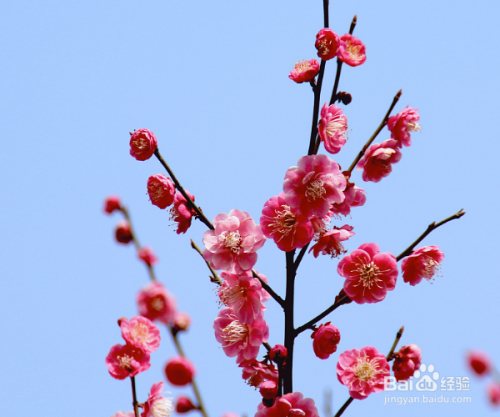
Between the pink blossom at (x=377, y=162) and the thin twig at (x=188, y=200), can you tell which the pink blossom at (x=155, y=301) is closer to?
the thin twig at (x=188, y=200)

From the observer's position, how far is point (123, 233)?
234 cm

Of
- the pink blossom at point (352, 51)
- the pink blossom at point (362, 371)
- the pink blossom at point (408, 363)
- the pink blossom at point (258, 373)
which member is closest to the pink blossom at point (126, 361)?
the pink blossom at point (258, 373)

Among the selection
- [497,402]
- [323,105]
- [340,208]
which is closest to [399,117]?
[323,105]

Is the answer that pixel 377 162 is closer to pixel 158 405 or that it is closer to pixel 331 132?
pixel 331 132

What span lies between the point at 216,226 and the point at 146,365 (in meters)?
0.64

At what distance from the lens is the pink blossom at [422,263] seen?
91.3 inches

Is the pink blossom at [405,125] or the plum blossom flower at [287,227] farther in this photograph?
the pink blossom at [405,125]

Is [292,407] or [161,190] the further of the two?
[161,190]

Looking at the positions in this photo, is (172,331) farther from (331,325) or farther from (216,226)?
(331,325)

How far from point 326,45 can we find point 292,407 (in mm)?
1506

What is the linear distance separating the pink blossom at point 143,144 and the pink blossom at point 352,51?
→ 3.03 feet

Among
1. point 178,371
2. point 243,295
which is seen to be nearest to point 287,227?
point 243,295

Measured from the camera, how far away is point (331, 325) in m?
2.23

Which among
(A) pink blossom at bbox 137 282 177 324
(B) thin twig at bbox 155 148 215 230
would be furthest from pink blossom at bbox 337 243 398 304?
(A) pink blossom at bbox 137 282 177 324
